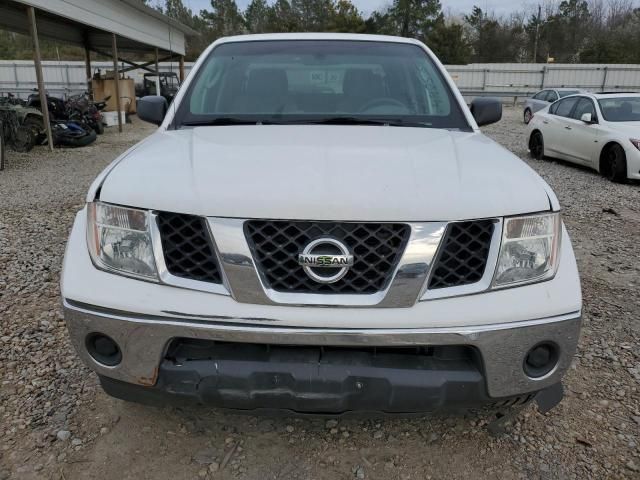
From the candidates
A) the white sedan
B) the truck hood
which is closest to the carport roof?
the white sedan

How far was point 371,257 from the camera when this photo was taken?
5.87 feet

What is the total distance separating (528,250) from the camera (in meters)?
1.89

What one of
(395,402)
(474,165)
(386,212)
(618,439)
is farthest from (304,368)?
(618,439)

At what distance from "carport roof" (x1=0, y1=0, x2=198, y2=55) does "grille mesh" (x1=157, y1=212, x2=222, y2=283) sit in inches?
352

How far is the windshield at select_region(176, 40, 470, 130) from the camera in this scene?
287 cm

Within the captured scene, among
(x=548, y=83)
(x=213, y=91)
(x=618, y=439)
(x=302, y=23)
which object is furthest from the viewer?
(x=302, y=23)

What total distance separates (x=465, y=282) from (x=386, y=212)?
1.25 ft

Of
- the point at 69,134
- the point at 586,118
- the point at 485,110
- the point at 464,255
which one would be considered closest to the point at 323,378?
the point at 464,255

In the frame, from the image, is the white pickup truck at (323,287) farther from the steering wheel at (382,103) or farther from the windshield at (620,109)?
the windshield at (620,109)

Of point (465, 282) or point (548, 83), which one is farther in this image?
point (548, 83)

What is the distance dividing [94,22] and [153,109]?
13322 mm

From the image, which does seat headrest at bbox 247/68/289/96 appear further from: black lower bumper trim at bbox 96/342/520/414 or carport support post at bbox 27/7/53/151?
carport support post at bbox 27/7/53/151

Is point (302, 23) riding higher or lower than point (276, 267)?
higher

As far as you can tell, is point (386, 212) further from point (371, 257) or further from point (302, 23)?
point (302, 23)
